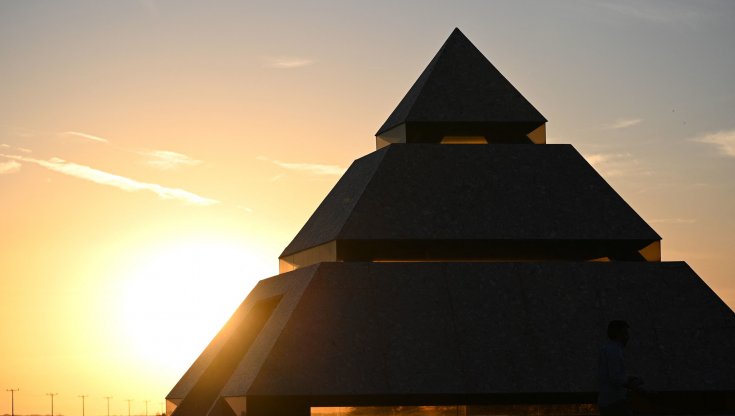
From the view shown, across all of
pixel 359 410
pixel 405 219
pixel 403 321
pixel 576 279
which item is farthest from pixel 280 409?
pixel 576 279

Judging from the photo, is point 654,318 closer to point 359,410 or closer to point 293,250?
point 359,410

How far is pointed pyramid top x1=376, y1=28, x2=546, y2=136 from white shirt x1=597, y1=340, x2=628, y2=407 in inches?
651

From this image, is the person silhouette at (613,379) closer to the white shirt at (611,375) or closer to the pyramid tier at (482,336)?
the white shirt at (611,375)

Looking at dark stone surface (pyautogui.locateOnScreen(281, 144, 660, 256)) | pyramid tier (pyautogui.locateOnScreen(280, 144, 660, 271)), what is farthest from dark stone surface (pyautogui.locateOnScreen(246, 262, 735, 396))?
dark stone surface (pyautogui.locateOnScreen(281, 144, 660, 256))

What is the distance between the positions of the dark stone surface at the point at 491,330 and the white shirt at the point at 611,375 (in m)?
11.4

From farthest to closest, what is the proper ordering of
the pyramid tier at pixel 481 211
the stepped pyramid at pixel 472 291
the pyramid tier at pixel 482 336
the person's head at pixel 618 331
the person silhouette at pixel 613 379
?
the pyramid tier at pixel 481 211
the stepped pyramid at pixel 472 291
the pyramid tier at pixel 482 336
the person's head at pixel 618 331
the person silhouette at pixel 613 379

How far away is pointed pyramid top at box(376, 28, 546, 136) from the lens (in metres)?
31.8

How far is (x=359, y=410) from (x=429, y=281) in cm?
376

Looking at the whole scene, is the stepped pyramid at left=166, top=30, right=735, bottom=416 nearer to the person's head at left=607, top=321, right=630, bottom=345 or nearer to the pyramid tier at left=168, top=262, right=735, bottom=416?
the pyramid tier at left=168, top=262, right=735, bottom=416

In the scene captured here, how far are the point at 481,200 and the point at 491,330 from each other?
3905 mm

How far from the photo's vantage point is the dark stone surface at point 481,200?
2970 cm

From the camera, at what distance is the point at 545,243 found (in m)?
29.9

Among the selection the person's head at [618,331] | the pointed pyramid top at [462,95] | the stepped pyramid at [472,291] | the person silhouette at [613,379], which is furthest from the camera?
the pointed pyramid top at [462,95]

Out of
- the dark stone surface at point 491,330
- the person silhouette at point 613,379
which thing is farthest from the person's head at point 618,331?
the dark stone surface at point 491,330
